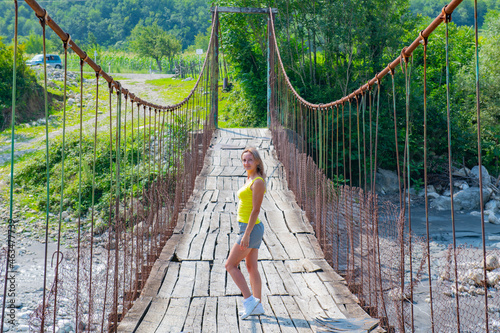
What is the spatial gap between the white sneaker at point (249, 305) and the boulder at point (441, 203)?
289 inches

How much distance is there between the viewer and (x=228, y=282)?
94.0 inches

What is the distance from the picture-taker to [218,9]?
285 inches

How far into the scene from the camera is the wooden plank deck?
76.6 inches

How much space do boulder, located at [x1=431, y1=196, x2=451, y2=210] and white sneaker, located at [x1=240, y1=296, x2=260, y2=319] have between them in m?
7.34

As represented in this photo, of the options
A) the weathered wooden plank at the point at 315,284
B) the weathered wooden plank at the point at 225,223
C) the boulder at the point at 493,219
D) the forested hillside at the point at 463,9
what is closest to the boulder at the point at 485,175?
the boulder at the point at 493,219

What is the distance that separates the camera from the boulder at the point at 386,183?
9.30m

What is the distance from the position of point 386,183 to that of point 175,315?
316 inches

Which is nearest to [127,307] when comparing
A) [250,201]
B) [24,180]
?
[250,201]

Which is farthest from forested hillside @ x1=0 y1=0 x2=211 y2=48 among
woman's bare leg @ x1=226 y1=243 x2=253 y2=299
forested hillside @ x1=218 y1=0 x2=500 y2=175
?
woman's bare leg @ x1=226 y1=243 x2=253 y2=299

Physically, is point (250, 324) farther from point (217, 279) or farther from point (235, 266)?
point (217, 279)

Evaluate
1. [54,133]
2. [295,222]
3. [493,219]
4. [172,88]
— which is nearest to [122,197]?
[54,133]

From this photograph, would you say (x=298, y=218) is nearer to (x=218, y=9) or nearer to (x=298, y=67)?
(x=218, y=9)

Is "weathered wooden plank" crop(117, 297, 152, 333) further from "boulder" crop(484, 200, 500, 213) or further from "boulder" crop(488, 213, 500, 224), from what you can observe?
"boulder" crop(484, 200, 500, 213)

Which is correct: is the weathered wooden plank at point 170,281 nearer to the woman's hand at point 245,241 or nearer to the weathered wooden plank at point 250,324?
the weathered wooden plank at point 250,324
